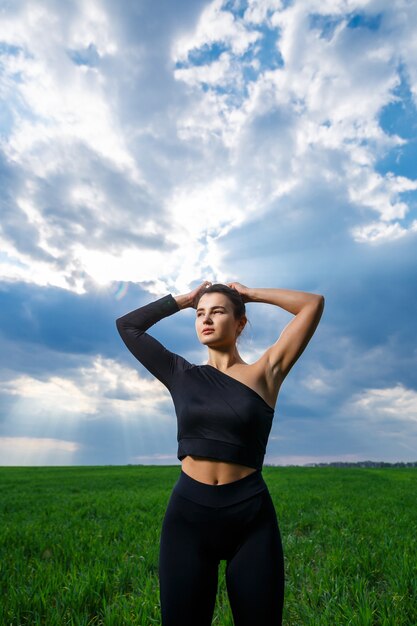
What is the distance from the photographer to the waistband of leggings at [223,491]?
2.75 metres

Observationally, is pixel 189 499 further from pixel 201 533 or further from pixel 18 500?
pixel 18 500

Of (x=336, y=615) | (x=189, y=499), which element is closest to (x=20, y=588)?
(x=336, y=615)

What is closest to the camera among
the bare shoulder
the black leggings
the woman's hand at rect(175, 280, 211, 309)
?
the black leggings

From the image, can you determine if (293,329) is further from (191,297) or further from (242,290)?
(191,297)

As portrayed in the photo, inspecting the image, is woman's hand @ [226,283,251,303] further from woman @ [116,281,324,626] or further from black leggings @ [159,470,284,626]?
black leggings @ [159,470,284,626]

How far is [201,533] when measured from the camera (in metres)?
2.72

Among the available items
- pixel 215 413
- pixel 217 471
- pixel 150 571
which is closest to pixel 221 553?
pixel 217 471

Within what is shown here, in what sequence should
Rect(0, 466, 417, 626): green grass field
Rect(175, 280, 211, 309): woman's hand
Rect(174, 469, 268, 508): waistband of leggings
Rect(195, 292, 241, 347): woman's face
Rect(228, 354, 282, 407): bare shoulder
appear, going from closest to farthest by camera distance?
1. Rect(174, 469, 268, 508): waistband of leggings
2. Rect(228, 354, 282, 407): bare shoulder
3. Rect(195, 292, 241, 347): woman's face
4. Rect(175, 280, 211, 309): woman's hand
5. Rect(0, 466, 417, 626): green grass field

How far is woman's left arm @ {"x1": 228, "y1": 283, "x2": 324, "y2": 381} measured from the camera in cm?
309

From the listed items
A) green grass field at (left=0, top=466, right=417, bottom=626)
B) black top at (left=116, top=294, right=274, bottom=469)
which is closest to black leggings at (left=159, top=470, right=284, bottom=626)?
black top at (left=116, top=294, right=274, bottom=469)

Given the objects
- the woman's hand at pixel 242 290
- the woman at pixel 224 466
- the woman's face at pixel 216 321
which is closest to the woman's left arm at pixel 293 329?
the woman at pixel 224 466

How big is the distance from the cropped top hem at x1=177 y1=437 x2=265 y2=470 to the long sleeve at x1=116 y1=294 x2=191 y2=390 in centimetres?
52

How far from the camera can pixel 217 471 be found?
2.82 meters

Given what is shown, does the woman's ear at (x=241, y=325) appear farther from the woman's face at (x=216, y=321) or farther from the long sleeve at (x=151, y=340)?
the long sleeve at (x=151, y=340)
